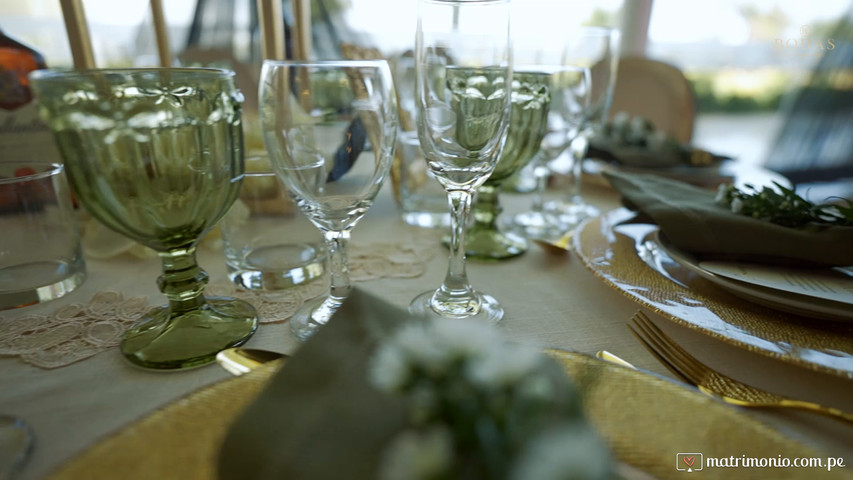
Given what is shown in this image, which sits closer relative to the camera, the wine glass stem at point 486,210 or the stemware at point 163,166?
the stemware at point 163,166

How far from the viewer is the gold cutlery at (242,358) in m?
0.33

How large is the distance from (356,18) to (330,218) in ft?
6.62

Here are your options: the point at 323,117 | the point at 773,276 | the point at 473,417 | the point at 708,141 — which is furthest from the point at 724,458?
the point at 708,141

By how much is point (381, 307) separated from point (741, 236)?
35cm

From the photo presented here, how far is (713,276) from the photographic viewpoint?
400 mm

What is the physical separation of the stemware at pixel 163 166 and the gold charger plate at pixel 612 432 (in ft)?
0.44

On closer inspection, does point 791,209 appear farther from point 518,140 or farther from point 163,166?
point 163,166

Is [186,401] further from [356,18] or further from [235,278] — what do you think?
[356,18]

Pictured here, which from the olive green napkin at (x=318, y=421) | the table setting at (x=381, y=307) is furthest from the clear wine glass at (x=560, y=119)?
the olive green napkin at (x=318, y=421)

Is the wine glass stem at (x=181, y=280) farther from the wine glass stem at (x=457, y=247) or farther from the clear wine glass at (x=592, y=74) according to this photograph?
the clear wine glass at (x=592, y=74)

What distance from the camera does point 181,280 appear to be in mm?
404

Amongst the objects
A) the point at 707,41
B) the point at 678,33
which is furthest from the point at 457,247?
the point at 707,41

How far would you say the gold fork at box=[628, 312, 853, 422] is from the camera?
297 mm

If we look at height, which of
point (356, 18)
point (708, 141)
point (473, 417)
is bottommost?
point (708, 141)
